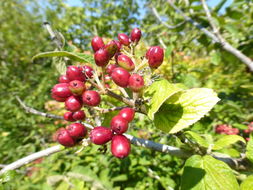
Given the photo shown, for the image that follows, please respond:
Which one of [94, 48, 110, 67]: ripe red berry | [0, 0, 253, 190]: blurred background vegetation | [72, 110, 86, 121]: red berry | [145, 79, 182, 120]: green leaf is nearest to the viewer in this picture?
[145, 79, 182, 120]: green leaf

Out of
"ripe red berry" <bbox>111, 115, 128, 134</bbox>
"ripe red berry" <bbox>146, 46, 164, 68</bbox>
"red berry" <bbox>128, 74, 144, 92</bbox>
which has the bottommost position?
"ripe red berry" <bbox>111, 115, 128, 134</bbox>

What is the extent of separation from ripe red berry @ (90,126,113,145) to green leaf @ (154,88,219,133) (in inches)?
8.8

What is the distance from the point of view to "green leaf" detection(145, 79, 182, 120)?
2.48ft

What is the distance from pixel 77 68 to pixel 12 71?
8147mm

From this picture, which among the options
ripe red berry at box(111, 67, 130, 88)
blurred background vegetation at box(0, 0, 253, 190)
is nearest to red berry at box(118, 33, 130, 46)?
ripe red berry at box(111, 67, 130, 88)

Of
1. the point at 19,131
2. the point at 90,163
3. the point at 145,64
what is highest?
the point at 145,64

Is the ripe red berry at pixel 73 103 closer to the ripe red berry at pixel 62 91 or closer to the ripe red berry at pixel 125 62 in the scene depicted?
the ripe red berry at pixel 62 91

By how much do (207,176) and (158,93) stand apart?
1.59ft

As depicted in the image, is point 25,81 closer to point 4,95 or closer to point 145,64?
point 4,95

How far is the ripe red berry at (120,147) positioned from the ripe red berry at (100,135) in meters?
0.04

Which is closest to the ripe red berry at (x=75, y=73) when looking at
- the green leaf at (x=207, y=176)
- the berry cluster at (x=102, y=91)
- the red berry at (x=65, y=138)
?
the berry cluster at (x=102, y=91)

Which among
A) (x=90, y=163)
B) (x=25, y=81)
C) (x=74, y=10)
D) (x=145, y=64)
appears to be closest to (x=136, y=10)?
(x=74, y=10)

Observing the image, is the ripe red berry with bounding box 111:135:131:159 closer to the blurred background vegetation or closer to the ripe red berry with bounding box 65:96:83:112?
the ripe red berry with bounding box 65:96:83:112

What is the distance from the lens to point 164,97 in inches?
30.1
